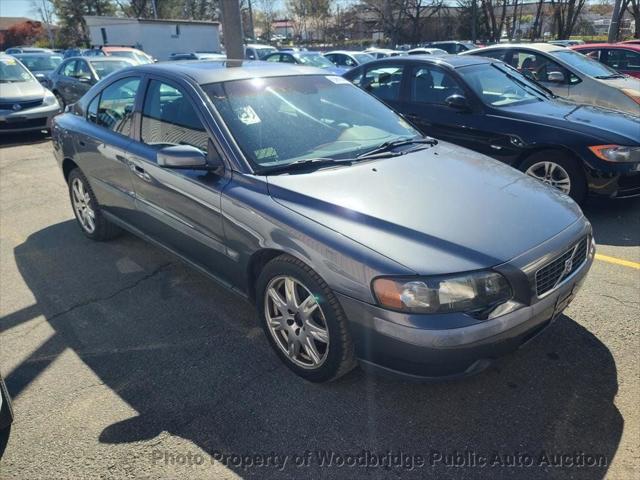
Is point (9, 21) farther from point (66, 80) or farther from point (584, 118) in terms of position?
point (584, 118)

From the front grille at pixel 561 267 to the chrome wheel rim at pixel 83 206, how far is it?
3979mm

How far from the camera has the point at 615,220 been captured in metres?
5.11

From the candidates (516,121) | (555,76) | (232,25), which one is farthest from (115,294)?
(555,76)

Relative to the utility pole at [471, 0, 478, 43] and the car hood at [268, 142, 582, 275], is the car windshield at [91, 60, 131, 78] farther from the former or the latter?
the utility pole at [471, 0, 478, 43]

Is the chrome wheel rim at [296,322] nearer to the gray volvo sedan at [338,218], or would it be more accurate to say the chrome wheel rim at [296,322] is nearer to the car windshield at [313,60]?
the gray volvo sedan at [338,218]

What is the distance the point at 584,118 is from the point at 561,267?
338cm

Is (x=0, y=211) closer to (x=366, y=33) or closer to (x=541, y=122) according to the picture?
(x=541, y=122)

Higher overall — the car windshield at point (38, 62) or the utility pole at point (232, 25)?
the utility pole at point (232, 25)

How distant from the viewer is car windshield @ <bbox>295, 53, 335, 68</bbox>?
15366 mm

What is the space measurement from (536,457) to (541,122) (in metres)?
3.87

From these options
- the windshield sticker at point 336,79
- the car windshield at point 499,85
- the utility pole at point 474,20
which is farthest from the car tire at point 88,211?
the utility pole at point 474,20

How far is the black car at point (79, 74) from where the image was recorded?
38.4 feet

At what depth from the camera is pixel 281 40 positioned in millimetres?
61188

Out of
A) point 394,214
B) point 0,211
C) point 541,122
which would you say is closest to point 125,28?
point 0,211
